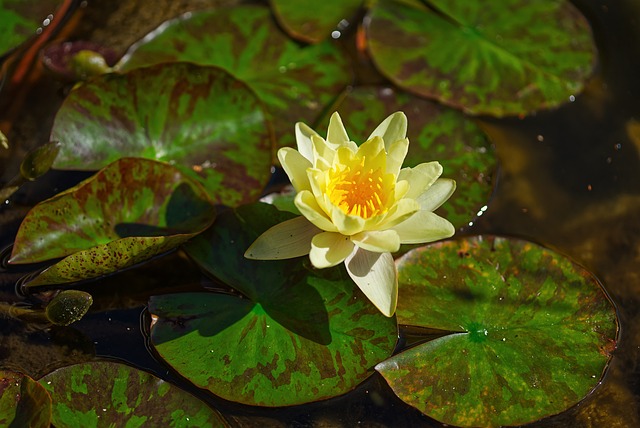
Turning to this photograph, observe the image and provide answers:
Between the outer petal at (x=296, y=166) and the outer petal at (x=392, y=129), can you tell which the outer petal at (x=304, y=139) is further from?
the outer petal at (x=392, y=129)

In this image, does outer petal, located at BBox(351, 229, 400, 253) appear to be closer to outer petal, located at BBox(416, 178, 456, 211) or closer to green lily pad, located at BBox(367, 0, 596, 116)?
outer petal, located at BBox(416, 178, 456, 211)

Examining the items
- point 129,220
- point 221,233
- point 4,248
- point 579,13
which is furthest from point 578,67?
point 4,248

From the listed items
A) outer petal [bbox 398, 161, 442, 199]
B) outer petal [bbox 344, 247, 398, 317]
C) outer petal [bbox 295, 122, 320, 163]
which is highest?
outer petal [bbox 295, 122, 320, 163]

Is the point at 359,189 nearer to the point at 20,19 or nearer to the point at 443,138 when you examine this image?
the point at 443,138

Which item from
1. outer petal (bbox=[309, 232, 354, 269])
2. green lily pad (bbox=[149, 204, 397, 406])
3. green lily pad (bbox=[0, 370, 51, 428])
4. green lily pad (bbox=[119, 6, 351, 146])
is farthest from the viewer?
green lily pad (bbox=[119, 6, 351, 146])

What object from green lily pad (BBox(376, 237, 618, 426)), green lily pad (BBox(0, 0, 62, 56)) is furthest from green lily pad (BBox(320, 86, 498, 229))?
green lily pad (BBox(0, 0, 62, 56))

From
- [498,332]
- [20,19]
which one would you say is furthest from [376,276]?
[20,19]
